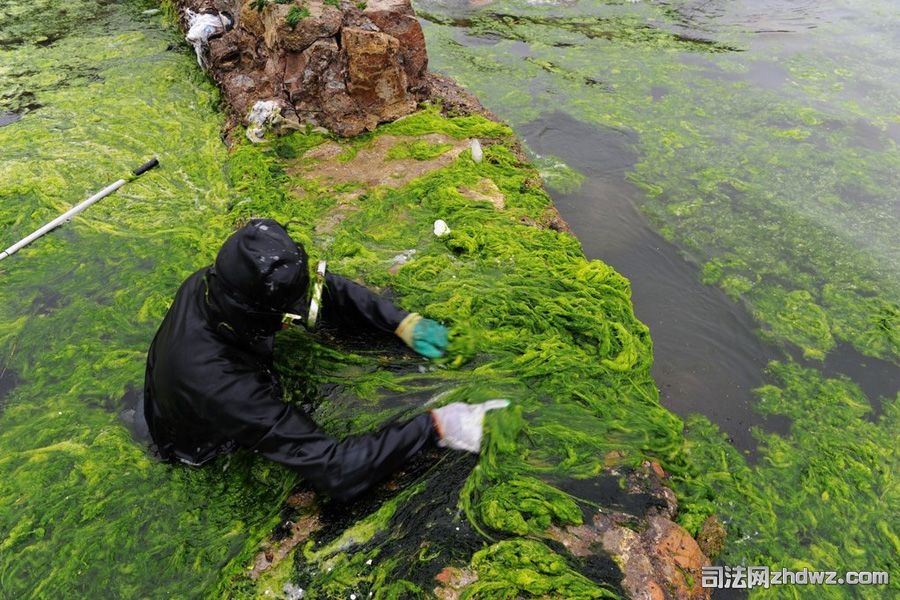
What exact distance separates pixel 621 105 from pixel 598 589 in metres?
6.27

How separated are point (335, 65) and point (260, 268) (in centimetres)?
405

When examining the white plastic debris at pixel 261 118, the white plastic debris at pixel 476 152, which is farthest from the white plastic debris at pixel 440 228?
the white plastic debris at pixel 261 118

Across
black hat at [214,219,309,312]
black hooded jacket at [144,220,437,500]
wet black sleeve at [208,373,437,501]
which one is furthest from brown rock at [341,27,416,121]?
wet black sleeve at [208,373,437,501]

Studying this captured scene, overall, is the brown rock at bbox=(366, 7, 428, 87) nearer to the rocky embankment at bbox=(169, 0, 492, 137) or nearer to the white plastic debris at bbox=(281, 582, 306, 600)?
the rocky embankment at bbox=(169, 0, 492, 137)

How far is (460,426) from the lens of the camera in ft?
8.43

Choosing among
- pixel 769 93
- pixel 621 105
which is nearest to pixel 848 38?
pixel 769 93

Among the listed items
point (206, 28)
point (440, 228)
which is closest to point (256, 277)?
point (440, 228)

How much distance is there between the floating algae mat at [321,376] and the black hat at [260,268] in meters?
0.98

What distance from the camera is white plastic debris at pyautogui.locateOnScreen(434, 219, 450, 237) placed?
4.18 m

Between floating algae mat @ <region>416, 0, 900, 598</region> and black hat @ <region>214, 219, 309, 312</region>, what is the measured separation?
8.70ft

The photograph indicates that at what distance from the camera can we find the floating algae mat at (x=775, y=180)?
3.16 meters

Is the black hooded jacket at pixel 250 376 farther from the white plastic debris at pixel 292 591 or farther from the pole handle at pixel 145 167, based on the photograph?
the pole handle at pixel 145 167

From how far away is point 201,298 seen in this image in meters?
2.29

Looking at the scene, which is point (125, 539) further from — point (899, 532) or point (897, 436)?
point (897, 436)
